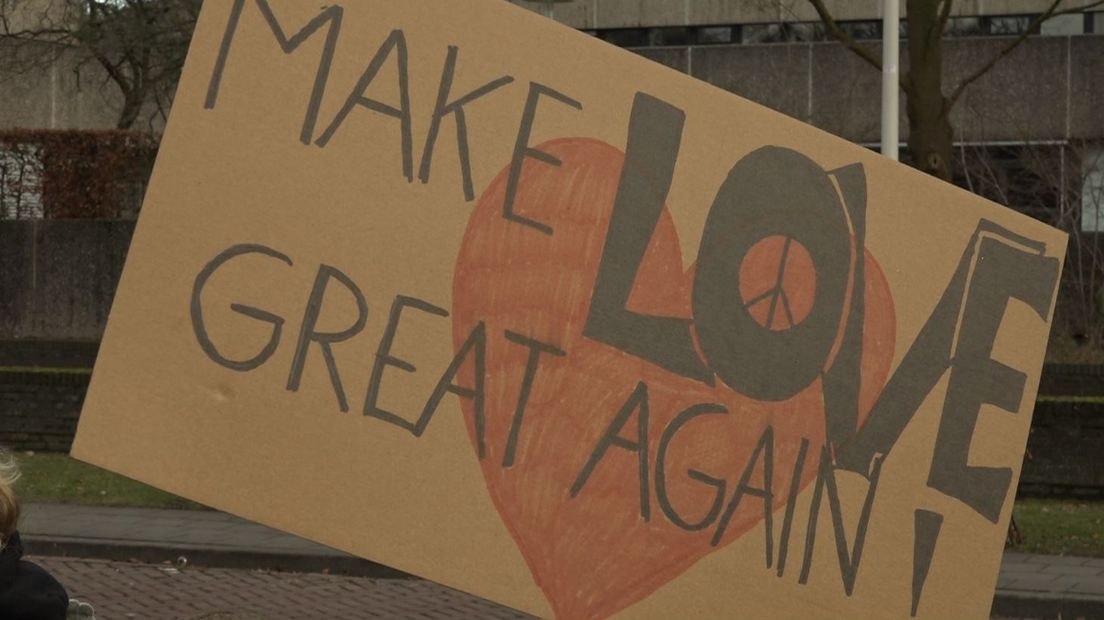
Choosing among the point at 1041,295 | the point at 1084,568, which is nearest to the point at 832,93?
the point at 1084,568

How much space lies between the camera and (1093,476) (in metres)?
13.1

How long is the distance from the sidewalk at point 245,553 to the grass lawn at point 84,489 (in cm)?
52

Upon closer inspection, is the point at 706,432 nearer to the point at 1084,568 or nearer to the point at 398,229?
the point at 398,229

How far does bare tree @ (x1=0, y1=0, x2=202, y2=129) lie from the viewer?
872 inches

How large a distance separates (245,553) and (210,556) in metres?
0.24

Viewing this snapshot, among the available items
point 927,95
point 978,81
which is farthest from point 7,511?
point 978,81

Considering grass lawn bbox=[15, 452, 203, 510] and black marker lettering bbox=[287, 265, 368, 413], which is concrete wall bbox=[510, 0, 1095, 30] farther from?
black marker lettering bbox=[287, 265, 368, 413]

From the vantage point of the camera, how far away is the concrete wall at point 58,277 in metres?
20.4

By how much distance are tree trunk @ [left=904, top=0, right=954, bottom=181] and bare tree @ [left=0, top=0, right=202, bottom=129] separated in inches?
463

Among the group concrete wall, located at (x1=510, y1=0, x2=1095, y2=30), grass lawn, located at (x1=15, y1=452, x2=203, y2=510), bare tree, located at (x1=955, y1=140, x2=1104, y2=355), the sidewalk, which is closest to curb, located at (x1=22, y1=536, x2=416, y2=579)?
the sidewalk

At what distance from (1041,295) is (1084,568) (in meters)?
6.01

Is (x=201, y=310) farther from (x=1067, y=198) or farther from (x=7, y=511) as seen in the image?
(x=1067, y=198)

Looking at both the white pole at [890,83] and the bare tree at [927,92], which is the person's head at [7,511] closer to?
the white pole at [890,83]

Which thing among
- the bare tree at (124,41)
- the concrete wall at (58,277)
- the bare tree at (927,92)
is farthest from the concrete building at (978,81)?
the bare tree at (927,92)
